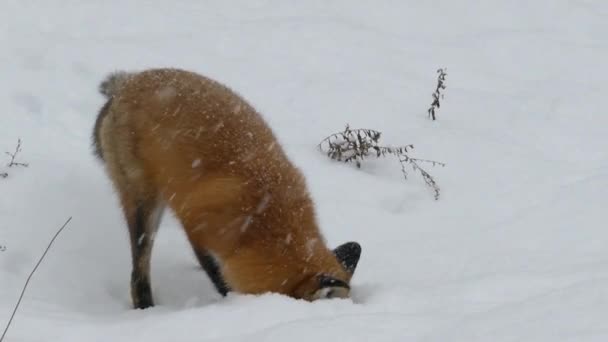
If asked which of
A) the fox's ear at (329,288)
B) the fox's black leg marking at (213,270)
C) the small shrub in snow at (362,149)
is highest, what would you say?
the small shrub in snow at (362,149)

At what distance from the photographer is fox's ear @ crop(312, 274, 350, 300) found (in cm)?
479

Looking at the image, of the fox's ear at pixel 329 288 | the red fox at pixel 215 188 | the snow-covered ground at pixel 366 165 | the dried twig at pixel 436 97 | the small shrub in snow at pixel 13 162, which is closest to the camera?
the snow-covered ground at pixel 366 165

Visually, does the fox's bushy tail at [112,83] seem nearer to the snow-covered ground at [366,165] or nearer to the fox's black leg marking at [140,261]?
the snow-covered ground at [366,165]

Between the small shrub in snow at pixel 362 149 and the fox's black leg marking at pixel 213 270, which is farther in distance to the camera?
the small shrub in snow at pixel 362 149

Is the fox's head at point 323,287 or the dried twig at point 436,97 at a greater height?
the dried twig at point 436,97

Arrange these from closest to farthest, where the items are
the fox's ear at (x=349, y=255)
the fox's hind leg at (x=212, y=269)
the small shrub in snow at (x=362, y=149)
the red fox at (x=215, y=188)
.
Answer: the red fox at (x=215, y=188)
the fox's ear at (x=349, y=255)
the fox's hind leg at (x=212, y=269)
the small shrub in snow at (x=362, y=149)

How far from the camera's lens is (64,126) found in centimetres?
780

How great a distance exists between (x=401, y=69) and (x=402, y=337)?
20.0ft

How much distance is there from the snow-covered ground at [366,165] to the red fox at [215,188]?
0.26 meters

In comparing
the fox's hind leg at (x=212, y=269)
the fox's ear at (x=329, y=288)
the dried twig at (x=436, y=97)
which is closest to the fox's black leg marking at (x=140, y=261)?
the fox's hind leg at (x=212, y=269)

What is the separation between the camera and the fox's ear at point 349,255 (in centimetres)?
538

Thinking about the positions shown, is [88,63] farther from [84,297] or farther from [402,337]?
[402,337]

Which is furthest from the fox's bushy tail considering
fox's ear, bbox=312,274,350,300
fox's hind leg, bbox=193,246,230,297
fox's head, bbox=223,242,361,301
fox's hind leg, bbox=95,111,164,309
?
fox's ear, bbox=312,274,350,300

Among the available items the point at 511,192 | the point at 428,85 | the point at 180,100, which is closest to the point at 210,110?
the point at 180,100
